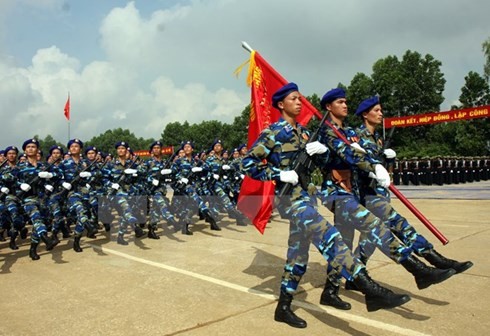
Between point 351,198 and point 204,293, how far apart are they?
186 cm

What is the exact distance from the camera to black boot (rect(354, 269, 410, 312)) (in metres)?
3.01

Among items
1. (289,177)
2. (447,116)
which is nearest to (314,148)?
(289,177)

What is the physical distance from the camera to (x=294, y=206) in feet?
11.8

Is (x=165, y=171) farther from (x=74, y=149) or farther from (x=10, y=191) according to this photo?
(x=10, y=191)

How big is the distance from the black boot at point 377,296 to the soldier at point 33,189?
5.49 meters

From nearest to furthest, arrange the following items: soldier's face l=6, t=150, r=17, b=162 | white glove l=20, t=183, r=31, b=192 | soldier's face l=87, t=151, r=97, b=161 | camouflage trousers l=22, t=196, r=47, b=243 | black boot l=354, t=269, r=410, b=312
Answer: black boot l=354, t=269, r=410, b=312 → camouflage trousers l=22, t=196, r=47, b=243 → white glove l=20, t=183, r=31, b=192 → soldier's face l=6, t=150, r=17, b=162 → soldier's face l=87, t=151, r=97, b=161

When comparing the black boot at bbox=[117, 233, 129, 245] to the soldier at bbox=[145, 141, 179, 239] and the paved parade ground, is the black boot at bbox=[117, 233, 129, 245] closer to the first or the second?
the paved parade ground

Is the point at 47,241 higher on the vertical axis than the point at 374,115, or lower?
→ lower

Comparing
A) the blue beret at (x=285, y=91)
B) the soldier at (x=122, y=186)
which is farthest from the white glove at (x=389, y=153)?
the soldier at (x=122, y=186)

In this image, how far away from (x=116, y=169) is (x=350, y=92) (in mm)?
42102

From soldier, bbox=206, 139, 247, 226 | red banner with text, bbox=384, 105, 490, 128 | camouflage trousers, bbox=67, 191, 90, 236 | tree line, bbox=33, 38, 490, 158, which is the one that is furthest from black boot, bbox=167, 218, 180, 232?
tree line, bbox=33, 38, 490, 158

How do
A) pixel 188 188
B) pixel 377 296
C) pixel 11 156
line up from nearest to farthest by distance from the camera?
pixel 377 296, pixel 11 156, pixel 188 188

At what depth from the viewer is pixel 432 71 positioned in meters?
47.9

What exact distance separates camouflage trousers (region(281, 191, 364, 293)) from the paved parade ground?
1.57ft
